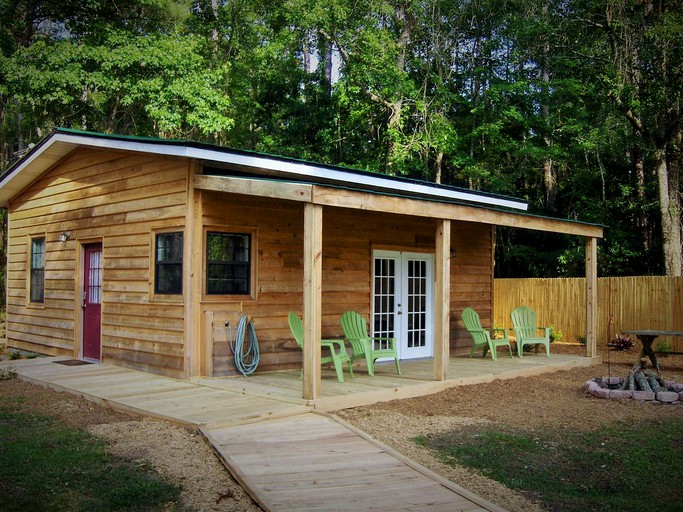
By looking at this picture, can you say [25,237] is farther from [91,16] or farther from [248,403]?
[91,16]

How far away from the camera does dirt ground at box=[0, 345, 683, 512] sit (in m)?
4.38

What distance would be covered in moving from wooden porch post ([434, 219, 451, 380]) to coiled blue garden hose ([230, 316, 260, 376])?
224 cm

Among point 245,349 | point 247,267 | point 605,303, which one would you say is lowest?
point 245,349

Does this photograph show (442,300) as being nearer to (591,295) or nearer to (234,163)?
(234,163)

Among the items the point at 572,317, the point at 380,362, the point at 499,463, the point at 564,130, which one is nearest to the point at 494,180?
the point at 564,130

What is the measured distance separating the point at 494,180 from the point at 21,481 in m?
16.5

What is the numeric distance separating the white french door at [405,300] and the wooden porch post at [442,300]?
2.25 metres

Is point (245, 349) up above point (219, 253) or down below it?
below

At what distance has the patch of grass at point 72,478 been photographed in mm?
3938

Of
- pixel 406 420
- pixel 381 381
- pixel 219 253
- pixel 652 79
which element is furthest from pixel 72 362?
pixel 652 79

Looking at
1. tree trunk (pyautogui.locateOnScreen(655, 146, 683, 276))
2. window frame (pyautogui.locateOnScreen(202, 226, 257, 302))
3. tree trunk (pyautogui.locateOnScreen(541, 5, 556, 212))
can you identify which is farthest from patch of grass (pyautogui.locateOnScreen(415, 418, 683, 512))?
tree trunk (pyautogui.locateOnScreen(541, 5, 556, 212))

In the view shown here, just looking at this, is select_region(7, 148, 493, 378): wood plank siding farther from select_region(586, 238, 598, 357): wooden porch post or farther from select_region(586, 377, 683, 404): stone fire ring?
select_region(586, 377, 683, 404): stone fire ring

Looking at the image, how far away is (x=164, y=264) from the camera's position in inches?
338

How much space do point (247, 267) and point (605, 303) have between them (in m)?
8.40
